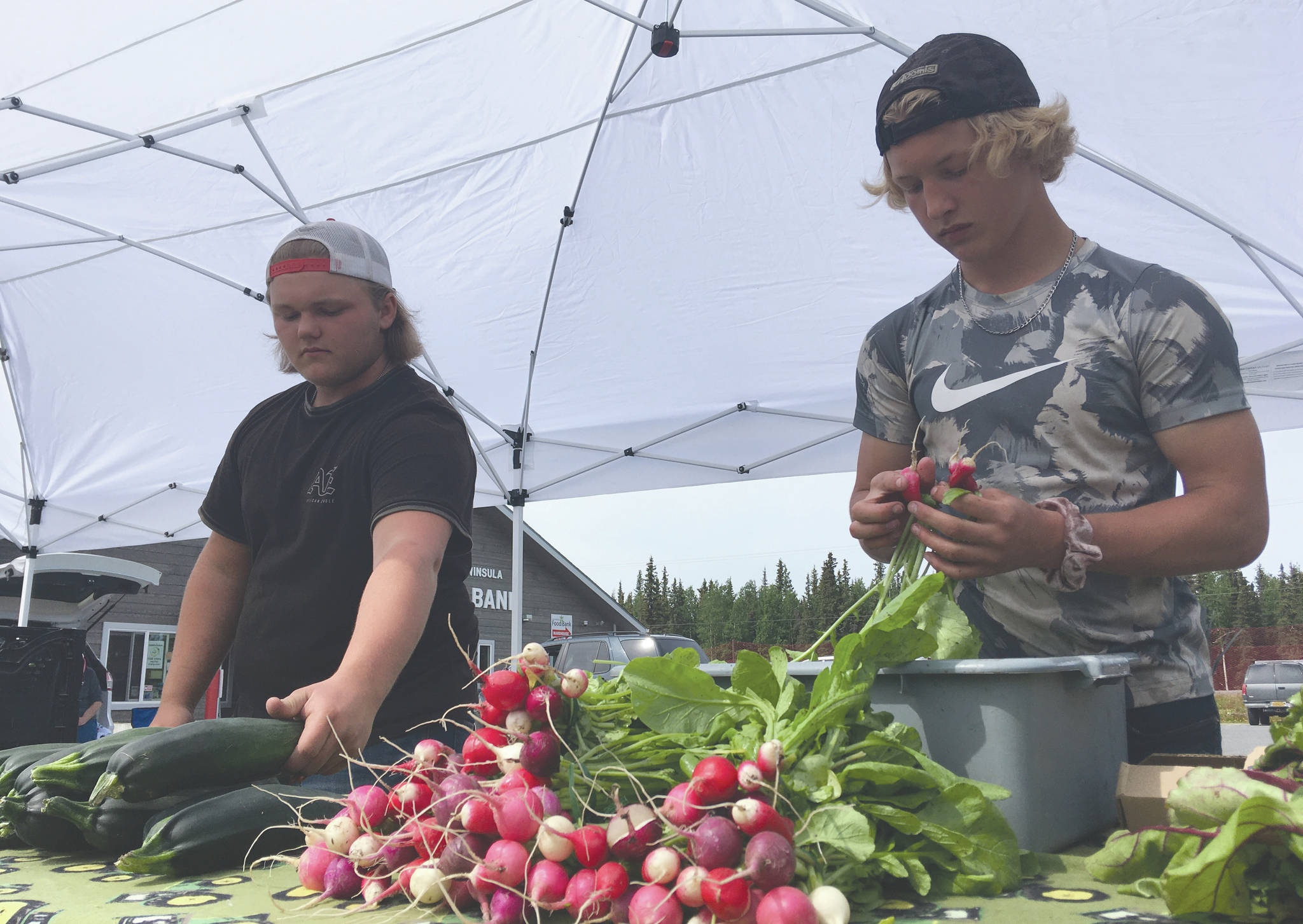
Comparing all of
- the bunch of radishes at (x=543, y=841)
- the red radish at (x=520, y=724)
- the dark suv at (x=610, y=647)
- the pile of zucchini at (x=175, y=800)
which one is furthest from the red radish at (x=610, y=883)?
the dark suv at (x=610, y=647)

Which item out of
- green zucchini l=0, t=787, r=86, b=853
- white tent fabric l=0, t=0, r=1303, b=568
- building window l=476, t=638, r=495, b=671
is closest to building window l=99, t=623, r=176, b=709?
building window l=476, t=638, r=495, b=671

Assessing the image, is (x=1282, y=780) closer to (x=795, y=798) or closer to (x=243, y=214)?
(x=795, y=798)

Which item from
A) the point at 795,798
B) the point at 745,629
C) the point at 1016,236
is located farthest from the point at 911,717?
the point at 745,629

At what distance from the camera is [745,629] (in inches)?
2830

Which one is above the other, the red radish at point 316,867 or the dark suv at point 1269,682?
the red radish at point 316,867

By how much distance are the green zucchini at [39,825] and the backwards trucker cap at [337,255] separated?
101 cm

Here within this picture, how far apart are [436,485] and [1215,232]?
5.62 m

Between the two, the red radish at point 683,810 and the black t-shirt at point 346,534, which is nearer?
the red radish at point 683,810

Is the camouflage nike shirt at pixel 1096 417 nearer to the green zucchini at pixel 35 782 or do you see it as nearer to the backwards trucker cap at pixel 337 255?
the backwards trucker cap at pixel 337 255

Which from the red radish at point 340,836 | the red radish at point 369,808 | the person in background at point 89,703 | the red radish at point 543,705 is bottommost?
the person in background at point 89,703

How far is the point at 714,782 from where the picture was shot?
2.86 feet

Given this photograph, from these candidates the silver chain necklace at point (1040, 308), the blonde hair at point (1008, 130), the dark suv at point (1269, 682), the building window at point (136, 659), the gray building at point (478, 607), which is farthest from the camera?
the dark suv at point (1269, 682)

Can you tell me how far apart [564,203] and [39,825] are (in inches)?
224

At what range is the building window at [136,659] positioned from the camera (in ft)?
52.5
